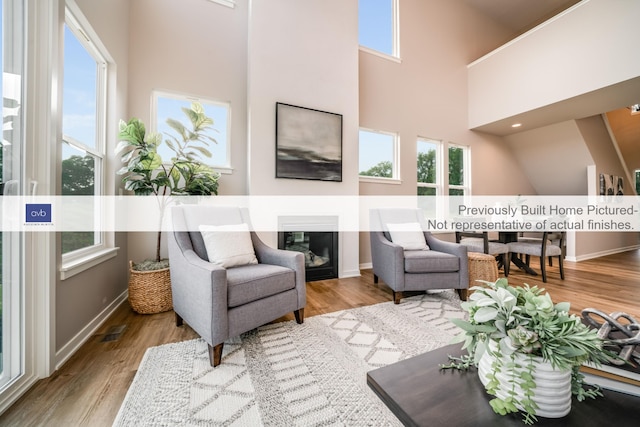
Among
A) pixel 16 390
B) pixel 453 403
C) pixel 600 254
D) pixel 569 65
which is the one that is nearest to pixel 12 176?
pixel 16 390

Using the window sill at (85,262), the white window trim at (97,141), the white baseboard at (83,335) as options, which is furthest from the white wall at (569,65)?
the white baseboard at (83,335)

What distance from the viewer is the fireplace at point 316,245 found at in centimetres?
337

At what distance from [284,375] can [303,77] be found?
10.8 feet

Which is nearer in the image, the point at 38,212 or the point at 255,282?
the point at 38,212

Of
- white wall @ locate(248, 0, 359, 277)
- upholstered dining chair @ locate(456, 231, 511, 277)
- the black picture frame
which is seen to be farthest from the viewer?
upholstered dining chair @ locate(456, 231, 511, 277)

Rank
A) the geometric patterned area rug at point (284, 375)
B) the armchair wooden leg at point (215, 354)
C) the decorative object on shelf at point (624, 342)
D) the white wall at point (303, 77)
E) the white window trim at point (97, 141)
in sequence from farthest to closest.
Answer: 1. the white wall at point (303, 77)
2. the white window trim at point (97, 141)
3. the armchair wooden leg at point (215, 354)
4. the geometric patterned area rug at point (284, 375)
5. the decorative object on shelf at point (624, 342)

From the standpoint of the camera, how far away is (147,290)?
89.0 inches

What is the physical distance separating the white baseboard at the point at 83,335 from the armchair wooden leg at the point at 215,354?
86 cm

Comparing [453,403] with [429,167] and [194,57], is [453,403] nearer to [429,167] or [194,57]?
[194,57]

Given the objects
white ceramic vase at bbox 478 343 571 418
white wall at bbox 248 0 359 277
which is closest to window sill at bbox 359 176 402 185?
white wall at bbox 248 0 359 277

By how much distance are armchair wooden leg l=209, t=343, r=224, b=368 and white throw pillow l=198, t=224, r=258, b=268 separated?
1.85 ft

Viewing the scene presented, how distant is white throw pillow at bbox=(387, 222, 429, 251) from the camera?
9.36ft

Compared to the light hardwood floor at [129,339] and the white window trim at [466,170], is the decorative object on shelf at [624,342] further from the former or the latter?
the white window trim at [466,170]

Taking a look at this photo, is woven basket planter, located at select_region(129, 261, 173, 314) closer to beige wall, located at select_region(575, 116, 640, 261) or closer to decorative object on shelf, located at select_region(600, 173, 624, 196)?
beige wall, located at select_region(575, 116, 640, 261)
